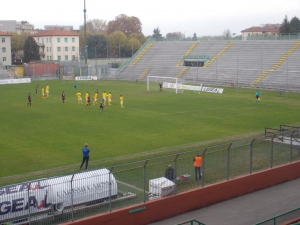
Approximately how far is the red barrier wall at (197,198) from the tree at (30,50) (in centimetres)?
8827

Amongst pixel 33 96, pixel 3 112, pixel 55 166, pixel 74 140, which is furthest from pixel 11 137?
pixel 33 96

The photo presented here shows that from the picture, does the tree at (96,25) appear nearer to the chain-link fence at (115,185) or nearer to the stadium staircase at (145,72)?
the stadium staircase at (145,72)

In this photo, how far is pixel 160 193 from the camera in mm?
15836

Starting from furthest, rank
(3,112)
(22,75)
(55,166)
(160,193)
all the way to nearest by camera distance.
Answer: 1. (22,75)
2. (3,112)
3. (55,166)
4. (160,193)

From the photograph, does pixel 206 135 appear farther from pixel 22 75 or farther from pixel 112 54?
pixel 112 54

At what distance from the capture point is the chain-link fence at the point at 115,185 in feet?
44.6

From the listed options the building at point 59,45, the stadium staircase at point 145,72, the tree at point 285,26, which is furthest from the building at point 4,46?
the tree at point 285,26

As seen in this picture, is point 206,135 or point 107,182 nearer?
point 107,182

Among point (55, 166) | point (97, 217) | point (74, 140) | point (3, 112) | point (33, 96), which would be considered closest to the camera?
point (97, 217)

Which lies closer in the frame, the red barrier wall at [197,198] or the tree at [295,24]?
the red barrier wall at [197,198]

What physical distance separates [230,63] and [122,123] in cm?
3911

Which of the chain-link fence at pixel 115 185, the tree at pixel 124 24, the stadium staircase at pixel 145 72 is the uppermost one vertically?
the tree at pixel 124 24

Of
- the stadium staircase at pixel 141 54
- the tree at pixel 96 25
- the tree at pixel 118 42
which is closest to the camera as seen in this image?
the stadium staircase at pixel 141 54

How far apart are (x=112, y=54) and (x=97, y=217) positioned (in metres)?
119
